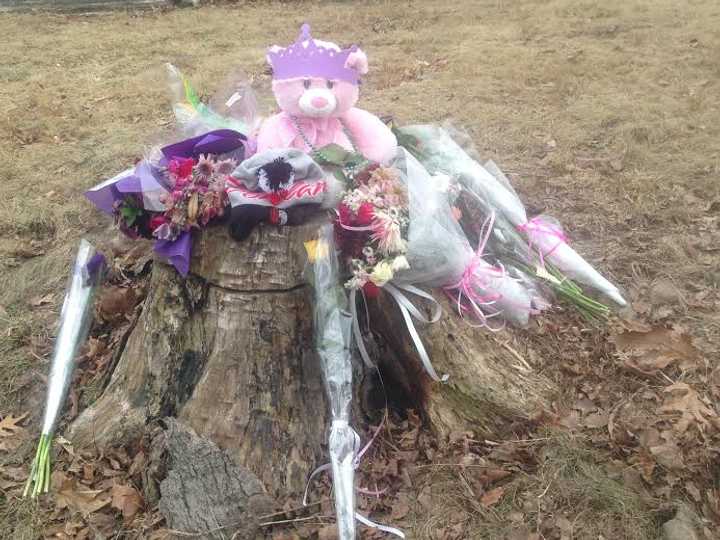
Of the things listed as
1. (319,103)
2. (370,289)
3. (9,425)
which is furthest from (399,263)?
(9,425)

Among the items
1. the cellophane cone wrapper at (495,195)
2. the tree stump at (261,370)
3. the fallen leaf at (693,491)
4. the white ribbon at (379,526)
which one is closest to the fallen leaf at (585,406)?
the tree stump at (261,370)

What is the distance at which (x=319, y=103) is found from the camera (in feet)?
8.98

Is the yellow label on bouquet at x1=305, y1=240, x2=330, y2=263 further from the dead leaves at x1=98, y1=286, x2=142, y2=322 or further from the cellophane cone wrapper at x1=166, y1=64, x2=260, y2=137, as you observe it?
the dead leaves at x1=98, y1=286, x2=142, y2=322

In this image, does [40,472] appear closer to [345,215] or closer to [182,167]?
[182,167]

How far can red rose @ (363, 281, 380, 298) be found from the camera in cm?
252

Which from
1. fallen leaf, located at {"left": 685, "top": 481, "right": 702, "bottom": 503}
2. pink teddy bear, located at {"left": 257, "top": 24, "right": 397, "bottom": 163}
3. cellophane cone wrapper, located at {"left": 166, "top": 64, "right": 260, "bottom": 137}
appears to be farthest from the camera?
cellophane cone wrapper, located at {"left": 166, "top": 64, "right": 260, "bottom": 137}

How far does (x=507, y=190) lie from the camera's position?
11.7ft

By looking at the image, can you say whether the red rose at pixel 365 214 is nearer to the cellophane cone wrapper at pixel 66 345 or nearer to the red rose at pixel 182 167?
the red rose at pixel 182 167

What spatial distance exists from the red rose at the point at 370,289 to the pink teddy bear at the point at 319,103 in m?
0.73

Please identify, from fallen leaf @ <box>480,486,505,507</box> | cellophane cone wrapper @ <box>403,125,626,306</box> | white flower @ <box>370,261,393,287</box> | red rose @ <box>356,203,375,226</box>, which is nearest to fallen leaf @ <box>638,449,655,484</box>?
fallen leaf @ <box>480,486,505,507</box>

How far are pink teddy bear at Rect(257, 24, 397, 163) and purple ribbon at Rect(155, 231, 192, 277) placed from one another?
613 mm

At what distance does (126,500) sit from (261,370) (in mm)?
765

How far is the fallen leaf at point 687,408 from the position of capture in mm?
2529

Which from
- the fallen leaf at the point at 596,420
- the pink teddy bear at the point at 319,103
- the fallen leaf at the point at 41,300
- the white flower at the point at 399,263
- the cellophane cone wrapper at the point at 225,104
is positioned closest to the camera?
the white flower at the point at 399,263
